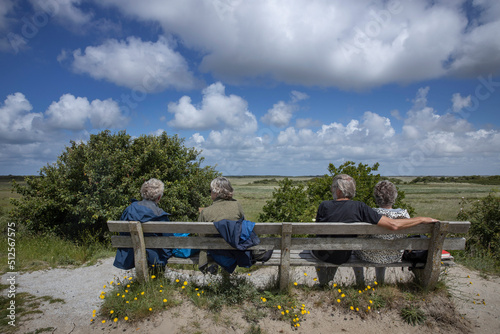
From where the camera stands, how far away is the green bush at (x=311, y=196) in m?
7.56

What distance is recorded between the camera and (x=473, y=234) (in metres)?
8.17

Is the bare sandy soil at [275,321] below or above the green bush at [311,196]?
below

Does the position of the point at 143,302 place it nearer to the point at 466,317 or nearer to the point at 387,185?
the point at 387,185

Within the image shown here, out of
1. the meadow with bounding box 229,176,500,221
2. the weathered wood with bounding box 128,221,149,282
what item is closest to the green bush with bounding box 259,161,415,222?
the meadow with bounding box 229,176,500,221

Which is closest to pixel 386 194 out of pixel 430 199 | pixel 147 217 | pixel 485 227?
pixel 147 217

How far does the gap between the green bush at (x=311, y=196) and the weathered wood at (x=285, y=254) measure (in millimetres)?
3302

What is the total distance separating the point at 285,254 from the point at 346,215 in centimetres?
98

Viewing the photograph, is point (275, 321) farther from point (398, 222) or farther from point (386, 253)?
point (398, 222)

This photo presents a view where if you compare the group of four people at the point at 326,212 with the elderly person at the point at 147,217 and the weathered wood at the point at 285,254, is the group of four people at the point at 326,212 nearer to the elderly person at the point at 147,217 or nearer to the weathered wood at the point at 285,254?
the elderly person at the point at 147,217

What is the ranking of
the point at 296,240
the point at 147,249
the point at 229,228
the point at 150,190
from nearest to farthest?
the point at 229,228, the point at 296,240, the point at 147,249, the point at 150,190

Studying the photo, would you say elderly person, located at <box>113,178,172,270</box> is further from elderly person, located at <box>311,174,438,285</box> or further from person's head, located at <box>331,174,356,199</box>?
person's head, located at <box>331,174,356,199</box>

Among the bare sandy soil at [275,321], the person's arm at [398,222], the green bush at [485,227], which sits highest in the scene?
the person's arm at [398,222]

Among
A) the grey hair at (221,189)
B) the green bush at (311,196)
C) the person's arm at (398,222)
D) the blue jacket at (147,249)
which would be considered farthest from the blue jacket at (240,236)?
Result: the green bush at (311,196)

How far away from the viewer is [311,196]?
26.8ft
